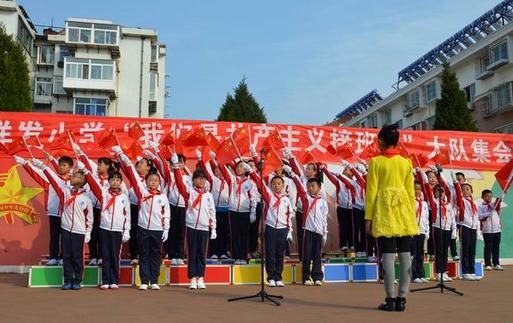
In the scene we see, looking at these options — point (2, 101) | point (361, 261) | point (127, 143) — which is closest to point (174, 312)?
point (361, 261)

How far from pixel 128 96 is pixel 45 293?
30511mm

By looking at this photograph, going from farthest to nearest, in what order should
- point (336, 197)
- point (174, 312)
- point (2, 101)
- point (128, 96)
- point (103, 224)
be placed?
point (128, 96) < point (2, 101) < point (336, 197) < point (103, 224) < point (174, 312)

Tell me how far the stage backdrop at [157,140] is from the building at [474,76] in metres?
13.6

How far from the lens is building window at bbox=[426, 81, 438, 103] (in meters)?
29.1

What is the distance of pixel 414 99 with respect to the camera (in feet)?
105

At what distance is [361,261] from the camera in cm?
818

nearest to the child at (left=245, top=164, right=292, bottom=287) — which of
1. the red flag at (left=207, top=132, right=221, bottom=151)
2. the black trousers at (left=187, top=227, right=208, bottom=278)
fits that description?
the black trousers at (left=187, top=227, right=208, bottom=278)

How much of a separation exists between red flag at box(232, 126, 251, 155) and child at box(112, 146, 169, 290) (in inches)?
82.9

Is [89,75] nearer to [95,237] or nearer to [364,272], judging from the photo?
[95,237]

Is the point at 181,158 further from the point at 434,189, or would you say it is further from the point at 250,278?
the point at 434,189

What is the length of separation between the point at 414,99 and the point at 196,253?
2790cm

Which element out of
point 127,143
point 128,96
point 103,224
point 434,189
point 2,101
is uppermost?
point 128,96

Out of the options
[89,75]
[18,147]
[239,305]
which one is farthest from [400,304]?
[89,75]

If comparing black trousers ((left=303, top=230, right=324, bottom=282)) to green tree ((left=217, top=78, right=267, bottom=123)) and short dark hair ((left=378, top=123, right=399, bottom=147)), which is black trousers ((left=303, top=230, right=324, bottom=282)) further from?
green tree ((left=217, top=78, right=267, bottom=123))
